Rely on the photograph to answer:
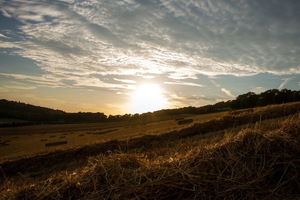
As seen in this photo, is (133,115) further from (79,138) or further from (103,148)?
(103,148)

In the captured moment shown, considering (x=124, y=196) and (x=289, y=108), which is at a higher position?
(x=289, y=108)

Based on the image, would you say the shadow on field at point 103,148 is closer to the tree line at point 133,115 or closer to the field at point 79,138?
the field at point 79,138

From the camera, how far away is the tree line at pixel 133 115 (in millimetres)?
62600

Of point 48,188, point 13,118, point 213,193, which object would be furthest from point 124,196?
point 13,118

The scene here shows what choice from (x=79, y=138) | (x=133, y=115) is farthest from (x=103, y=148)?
(x=133, y=115)

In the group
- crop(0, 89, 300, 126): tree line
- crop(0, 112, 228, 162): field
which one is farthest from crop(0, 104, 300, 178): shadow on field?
crop(0, 89, 300, 126): tree line

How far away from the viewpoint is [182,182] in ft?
7.03

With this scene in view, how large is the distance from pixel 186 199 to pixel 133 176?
25.4 inches

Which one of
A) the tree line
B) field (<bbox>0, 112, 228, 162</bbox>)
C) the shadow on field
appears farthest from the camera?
the tree line

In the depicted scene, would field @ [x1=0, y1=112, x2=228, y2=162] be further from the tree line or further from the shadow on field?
the tree line

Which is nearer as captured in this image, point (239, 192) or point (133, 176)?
point (239, 192)

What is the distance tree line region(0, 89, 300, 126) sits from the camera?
205ft

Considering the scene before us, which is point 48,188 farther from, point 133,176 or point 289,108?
point 289,108

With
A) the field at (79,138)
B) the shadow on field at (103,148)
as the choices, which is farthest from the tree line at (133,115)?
the shadow on field at (103,148)
